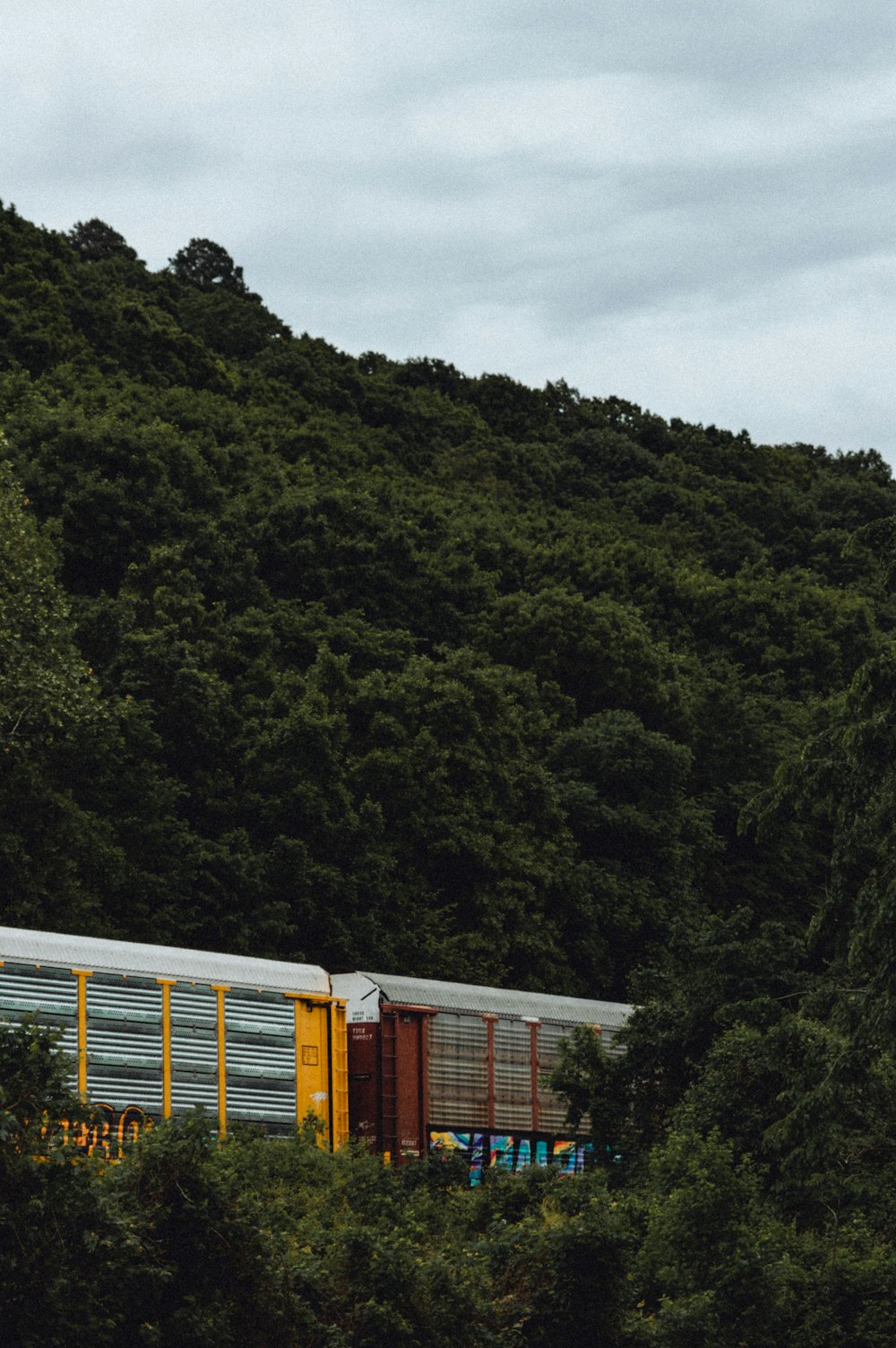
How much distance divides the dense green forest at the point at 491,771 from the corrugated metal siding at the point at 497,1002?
82cm

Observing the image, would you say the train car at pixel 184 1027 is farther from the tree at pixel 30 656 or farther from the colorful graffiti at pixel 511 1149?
the tree at pixel 30 656

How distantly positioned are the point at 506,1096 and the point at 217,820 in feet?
38.4

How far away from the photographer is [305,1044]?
25.2 meters

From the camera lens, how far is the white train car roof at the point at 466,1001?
26073mm

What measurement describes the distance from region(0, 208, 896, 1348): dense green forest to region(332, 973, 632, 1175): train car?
1311 mm

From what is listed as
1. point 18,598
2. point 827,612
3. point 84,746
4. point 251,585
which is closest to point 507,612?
point 251,585

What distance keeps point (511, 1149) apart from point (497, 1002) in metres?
2.26

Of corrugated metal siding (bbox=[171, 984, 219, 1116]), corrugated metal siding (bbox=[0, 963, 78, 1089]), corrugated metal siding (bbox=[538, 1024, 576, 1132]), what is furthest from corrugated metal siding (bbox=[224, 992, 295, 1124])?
corrugated metal siding (bbox=[538, 1024, 576, 1132])

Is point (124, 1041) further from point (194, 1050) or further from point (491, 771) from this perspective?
point (491, 771)

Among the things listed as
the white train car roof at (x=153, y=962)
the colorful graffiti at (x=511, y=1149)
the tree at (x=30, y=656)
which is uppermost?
the tree at (x=30, y=656)

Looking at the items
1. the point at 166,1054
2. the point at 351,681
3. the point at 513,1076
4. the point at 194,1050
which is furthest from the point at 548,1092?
the point at 351,681

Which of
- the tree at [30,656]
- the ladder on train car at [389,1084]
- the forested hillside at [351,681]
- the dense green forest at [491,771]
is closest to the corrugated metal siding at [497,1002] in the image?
the ladder on train car at [389,1084]

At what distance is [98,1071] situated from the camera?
22.2m

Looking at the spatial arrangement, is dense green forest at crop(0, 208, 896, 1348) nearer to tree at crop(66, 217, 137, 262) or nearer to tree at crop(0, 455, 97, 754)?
tree at crop(0, 455, 97, 754)
